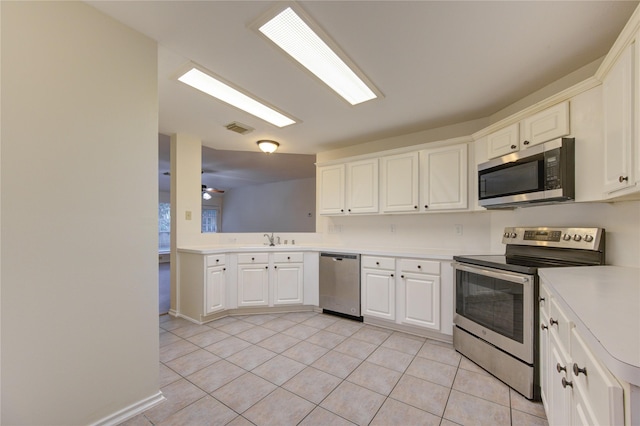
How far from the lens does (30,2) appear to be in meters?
1.25

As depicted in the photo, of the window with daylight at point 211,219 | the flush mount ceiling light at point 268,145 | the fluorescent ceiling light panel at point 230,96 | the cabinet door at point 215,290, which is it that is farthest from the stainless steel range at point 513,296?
the window with daylight at point 211,219

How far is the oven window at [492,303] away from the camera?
1.84 meters

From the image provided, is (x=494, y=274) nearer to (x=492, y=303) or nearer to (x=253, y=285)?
(x=492, y=303)

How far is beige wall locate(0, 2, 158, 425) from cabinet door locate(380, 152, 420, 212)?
247 cm

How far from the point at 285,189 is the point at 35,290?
23.3 ft

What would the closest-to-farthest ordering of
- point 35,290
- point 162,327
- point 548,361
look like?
1. point 35,290
2. point 548,361
3. point 162,327

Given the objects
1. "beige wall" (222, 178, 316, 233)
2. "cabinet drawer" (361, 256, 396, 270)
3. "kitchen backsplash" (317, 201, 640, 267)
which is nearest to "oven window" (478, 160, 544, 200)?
"kitchen backsplash" (317, 201, 640, 267)

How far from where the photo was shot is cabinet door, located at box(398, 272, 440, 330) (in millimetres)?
2617

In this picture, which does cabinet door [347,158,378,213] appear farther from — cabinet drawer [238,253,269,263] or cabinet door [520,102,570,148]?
cabinet door [520,102,570,148]

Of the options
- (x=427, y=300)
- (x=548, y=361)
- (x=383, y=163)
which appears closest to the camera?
(x=548, y=361)

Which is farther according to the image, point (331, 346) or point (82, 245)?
point (331, 346)

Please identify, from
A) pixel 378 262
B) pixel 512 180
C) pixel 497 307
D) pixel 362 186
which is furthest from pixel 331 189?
pixel 497 307

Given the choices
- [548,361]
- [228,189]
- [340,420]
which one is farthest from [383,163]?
[228,189]

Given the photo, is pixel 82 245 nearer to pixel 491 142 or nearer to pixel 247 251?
pixel 247 251
